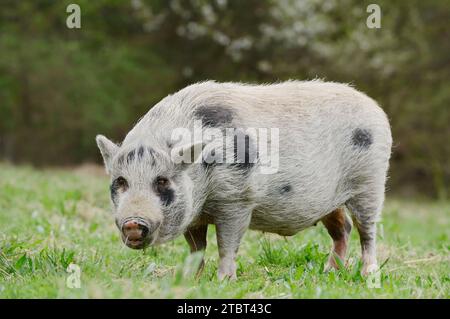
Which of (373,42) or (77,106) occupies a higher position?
(373,42)

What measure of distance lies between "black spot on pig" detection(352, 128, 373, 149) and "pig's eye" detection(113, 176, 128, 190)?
80.7 inches

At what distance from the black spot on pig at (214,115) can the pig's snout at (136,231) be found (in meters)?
1.01

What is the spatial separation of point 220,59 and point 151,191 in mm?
14279

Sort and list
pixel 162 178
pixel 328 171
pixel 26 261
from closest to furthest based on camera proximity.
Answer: pixel 162 178 < pixel 26 261 < pixel 328 171

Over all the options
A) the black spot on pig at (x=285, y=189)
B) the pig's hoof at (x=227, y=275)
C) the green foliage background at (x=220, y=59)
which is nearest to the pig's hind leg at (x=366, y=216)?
the black spot on pig at (x=285, y=189)

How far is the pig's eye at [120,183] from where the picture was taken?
16.1ft

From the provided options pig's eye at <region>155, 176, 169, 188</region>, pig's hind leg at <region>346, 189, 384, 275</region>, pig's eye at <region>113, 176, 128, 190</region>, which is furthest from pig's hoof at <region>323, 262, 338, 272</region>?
pig's eye at <region>113, 176, 128, 190</region>

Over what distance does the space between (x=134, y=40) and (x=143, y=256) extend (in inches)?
553

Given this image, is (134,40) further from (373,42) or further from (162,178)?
(162,178)

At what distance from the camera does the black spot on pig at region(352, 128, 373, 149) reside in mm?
5977

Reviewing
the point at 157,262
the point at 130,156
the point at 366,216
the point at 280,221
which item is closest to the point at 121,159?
the point at 130,156

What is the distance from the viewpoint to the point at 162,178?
4.91 m

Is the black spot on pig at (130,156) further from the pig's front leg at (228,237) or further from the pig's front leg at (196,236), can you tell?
the pig's front leg at (196,236)

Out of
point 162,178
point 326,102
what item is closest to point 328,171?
point 326,102
